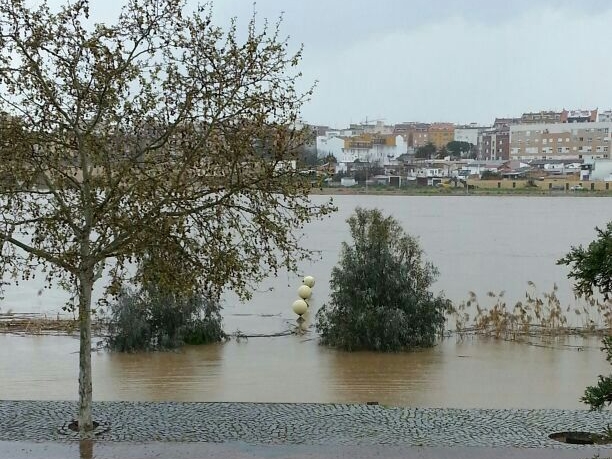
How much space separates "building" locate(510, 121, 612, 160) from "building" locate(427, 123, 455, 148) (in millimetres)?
22054

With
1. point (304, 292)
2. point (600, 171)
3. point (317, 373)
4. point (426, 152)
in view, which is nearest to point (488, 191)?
point (600, 171)

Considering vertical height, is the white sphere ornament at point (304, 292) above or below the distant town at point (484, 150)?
below

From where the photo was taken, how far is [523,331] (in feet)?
67.0

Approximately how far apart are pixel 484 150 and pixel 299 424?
14802cm

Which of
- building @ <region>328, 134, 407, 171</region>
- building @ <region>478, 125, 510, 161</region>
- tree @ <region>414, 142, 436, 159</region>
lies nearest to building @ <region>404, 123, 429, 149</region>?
tree @ <region>414, 142, 436, 159</region>

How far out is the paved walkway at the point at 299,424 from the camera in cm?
911

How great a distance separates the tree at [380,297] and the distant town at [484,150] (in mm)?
64303

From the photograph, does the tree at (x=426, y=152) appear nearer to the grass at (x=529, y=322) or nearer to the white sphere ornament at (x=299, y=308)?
the white sphere ornament at (x=299, y=308)

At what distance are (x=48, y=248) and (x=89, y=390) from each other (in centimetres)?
158

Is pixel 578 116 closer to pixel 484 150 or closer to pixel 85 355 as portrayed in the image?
pixel 484 150

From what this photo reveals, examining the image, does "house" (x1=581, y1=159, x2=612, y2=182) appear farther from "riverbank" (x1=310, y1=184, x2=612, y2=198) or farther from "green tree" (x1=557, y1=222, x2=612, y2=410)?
"green tree" (x1=557, y1=222, x2=612, y2=410)

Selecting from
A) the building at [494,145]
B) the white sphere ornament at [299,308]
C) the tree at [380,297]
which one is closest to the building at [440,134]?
the building at [494,145]

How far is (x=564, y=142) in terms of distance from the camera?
142m

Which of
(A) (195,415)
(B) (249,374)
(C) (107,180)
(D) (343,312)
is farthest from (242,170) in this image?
(D) (343,312)
